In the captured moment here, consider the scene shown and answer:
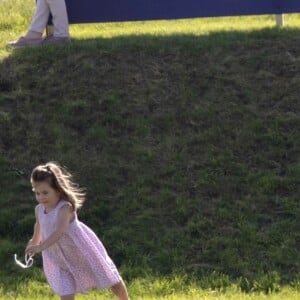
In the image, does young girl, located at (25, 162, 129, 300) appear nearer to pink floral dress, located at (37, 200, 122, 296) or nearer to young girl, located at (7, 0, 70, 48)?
pink floral dress, located at (37, 200, 122, 296)

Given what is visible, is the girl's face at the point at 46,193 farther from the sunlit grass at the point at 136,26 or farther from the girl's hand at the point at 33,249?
the sunlit grass at the point at 136,26

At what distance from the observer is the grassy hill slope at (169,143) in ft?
30.1

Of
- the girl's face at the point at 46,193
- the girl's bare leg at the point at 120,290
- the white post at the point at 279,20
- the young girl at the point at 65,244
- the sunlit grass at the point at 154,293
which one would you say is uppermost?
the girl's face at the point at 46,193

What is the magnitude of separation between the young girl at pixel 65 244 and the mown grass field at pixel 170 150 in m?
1.37

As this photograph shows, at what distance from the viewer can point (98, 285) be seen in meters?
6.36

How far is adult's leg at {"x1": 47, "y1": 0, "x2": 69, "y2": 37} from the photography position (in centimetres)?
1212

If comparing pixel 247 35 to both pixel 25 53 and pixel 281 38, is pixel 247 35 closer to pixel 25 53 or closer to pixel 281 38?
pixel 281 38

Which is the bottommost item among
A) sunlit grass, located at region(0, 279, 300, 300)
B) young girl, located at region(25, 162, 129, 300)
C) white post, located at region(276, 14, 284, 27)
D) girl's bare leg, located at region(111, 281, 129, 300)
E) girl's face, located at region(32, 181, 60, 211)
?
sunlit grass, located at region(0, 279, 300, 300)

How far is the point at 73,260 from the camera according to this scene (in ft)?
20.7

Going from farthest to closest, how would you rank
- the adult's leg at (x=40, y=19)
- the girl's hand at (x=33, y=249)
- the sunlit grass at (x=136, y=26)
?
the sunlit grass at (x=136, y=26) → the adult's leg at (x=40, y=19) → the girl's hand at (x=33, y=249)

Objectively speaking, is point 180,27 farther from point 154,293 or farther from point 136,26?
point 154,293

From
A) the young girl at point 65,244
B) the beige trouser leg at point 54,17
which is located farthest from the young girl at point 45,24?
the young girl at point 65,244

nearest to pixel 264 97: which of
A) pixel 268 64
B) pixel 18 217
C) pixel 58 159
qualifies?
pixel 268 64

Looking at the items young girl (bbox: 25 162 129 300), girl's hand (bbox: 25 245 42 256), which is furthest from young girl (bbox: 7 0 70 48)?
girl's hand (bbox: 25 245 42 256)
